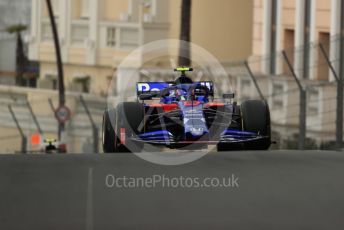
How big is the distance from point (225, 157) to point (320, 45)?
10.3m

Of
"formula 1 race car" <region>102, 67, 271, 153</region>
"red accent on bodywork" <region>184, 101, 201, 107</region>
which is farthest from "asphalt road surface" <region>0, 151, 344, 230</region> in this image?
"red accent on bodywork" <region>184, 101, 201, 107</region>

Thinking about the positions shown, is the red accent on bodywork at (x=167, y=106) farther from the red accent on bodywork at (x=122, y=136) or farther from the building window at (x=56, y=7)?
the building window at (x=56, y=7)

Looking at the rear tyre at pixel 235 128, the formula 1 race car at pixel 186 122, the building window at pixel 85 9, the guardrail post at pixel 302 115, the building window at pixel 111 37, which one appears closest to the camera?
the formula 1 race car at pixel 186 122

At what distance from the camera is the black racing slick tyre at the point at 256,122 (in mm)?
17359

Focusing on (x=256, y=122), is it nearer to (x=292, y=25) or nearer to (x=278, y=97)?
(x=278, y=97)

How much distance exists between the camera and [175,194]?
1333 cm

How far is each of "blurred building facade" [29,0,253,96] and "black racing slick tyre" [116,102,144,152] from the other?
34686 mm

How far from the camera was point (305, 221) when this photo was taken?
12.2 meters

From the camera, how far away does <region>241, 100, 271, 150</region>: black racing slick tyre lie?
17.4 m

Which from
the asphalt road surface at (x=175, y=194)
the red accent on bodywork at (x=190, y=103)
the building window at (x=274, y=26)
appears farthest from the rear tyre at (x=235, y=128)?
the building window at (x=274, y=26)

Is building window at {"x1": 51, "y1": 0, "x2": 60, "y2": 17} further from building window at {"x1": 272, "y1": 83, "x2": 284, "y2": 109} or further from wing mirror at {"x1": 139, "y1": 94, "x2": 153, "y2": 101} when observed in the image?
wing mirror at {"x1": 139, "y1": 94, "x2": 153, "y2": 101}

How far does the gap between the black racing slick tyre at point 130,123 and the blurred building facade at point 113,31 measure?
34686mm

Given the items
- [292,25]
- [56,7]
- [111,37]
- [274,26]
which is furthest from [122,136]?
[56,7]

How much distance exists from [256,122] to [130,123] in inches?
60.2
